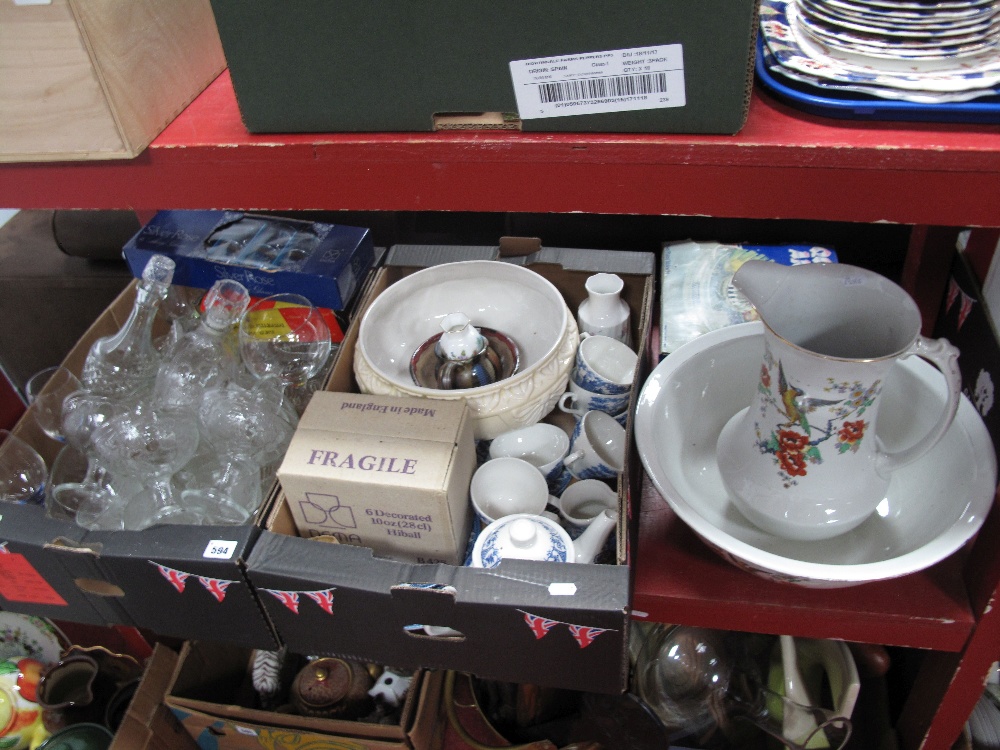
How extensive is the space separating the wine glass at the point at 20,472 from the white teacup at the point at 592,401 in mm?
690

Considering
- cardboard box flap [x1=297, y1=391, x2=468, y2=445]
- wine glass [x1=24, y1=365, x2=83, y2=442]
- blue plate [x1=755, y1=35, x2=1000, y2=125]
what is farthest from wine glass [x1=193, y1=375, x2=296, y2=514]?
blue plate [x1=755, y1=35, x2=1000, y2=125]

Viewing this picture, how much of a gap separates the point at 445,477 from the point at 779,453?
33cm

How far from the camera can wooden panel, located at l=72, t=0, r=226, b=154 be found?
1.98 ft

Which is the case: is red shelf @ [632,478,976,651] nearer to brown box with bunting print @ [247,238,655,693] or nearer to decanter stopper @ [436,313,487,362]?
A: brown box with bunting print @ [247,238,655,693]

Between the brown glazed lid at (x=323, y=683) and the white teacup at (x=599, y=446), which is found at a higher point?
the white teacup at (x=599, y=446)

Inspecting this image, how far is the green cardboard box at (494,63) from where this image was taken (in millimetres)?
526

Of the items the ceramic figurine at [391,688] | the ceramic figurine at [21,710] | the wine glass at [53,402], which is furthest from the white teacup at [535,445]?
the ceramic figurine at [21,710]

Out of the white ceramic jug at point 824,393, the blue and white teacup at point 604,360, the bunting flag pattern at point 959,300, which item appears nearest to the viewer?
the white ceramic jug at point 824,393

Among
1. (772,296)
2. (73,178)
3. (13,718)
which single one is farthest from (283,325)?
(13,718)

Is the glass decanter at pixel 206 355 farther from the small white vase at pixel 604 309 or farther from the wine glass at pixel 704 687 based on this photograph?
the wine glass at pixel 704 687

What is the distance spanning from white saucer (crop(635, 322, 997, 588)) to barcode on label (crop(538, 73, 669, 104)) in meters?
0.34

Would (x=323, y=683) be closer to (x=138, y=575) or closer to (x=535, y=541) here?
(x=138, y=575)

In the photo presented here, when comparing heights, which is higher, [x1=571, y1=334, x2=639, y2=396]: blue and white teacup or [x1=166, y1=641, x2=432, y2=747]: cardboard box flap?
[x1=571, y1=334, x2=639, y2=396]: blue and white teacup

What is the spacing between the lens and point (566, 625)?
724mm
